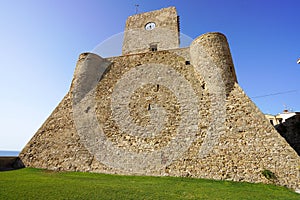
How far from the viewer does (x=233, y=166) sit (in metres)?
7.88

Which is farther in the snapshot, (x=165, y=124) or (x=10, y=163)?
(x=10, y=163)

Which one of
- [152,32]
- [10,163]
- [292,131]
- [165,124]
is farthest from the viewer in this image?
[152,32]

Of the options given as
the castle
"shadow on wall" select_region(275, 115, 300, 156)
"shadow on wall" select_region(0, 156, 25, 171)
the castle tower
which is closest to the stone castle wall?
the castle

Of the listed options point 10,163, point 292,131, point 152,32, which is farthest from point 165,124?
point 152,32

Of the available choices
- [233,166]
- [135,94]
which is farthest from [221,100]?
[135,94]

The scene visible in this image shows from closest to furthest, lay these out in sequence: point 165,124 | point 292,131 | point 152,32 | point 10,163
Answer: point 165,124, point 10,163, point 292,131, point 152,32

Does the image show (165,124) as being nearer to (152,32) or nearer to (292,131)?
(292,131)

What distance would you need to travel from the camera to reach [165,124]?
10.0 meters

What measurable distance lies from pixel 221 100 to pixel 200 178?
4079 mm

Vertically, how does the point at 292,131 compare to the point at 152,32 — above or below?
below

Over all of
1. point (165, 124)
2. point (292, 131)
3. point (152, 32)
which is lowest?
point (292, 131)

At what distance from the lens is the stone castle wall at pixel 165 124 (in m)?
7.98

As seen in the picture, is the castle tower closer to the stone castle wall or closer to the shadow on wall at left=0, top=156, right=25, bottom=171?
the stone castle wall

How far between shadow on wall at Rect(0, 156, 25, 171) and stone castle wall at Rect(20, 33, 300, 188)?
339mm
